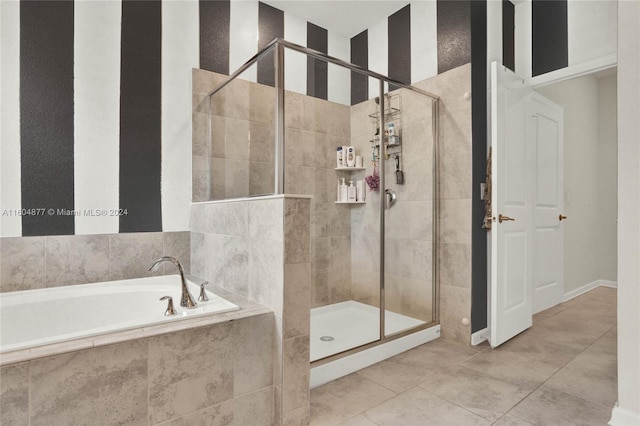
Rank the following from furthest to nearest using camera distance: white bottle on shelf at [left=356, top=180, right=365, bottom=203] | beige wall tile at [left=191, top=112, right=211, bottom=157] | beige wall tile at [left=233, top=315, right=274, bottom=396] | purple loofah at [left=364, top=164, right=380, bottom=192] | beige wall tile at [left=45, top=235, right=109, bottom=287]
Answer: white bottle on shelf at [left=356, top=180, right=365, bottom=203]
purple loofah at [left=364, top=164, right=380, bottom=192]
beige wall tile at [left=191, top=112, right=211, bottom=157]
beige wall tile at [left=45, top=235, right=109, bottom=287]
beige wall tile at [left=233, top=315, right=274, bottom=396]

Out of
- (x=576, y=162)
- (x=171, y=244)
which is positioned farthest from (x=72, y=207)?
(x=576, y=162)

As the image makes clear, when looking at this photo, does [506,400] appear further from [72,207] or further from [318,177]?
[72,207]

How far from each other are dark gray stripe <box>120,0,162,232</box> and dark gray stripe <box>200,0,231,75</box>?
12.1 inches

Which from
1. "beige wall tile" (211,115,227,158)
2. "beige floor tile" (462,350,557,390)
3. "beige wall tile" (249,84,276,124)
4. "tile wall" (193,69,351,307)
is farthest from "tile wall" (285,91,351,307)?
A: "beige floor tile" (462,350,557,390)

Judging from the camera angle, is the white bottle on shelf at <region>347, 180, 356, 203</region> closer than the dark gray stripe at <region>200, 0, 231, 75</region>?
No

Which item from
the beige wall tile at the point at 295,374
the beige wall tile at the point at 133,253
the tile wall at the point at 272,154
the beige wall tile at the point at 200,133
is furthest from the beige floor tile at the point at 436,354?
the beige wall tile at the point at 200,133

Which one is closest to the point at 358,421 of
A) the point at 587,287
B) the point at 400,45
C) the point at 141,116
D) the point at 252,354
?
the point at 252,354

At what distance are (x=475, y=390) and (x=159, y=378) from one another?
1639 millimetres

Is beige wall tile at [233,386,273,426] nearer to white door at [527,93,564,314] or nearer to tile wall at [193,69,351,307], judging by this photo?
tile wall at [193,69,351,307]

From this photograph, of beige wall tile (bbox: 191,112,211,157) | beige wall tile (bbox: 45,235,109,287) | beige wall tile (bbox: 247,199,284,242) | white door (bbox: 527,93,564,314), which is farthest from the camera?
white door (bbox: 527,93,564,314)

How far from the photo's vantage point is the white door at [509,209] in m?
2.39

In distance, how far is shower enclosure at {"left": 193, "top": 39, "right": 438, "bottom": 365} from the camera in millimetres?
2354

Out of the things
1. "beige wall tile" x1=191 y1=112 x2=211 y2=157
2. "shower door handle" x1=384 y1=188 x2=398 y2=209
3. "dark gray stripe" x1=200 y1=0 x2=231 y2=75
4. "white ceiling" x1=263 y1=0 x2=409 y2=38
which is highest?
"white ceiling" x1=263 y1=0 x2=409 y2=38

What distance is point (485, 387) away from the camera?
1903mm
